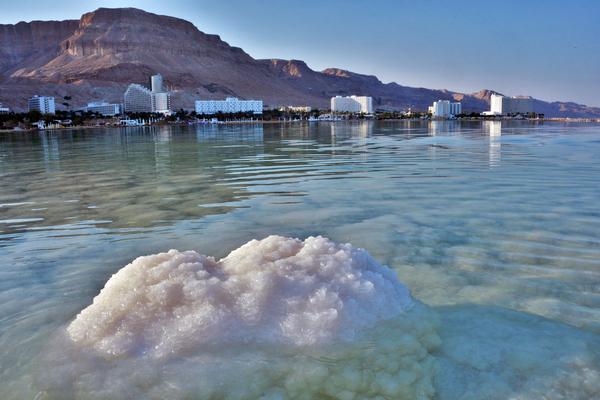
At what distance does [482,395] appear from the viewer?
13.6ft

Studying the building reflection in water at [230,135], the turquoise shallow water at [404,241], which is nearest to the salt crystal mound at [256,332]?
the turquoise shallow water at [404,241]

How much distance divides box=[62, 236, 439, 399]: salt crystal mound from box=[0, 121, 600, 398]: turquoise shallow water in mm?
466

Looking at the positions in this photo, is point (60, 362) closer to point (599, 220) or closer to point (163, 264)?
point (163, 264)

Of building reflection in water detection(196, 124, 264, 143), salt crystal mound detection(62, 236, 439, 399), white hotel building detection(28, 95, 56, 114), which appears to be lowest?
salt crystal mound detection(62, 236, 439, 399)

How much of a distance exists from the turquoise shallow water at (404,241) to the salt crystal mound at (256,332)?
1.53 ft

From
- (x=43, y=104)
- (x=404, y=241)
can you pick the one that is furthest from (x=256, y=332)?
(x=43, y=104)

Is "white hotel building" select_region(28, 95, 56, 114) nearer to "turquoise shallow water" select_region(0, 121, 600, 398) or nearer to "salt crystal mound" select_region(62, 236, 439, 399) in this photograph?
"turquoise shallow water" select_region(0, 121, 600, 398)

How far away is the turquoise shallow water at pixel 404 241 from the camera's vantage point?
477 cm

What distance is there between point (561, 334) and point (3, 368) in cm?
563

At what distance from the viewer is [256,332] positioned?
15.7 ft

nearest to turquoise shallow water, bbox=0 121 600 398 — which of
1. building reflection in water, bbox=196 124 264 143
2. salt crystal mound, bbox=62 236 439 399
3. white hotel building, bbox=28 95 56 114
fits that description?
salt crystal mound, bbox=62 236 439 399

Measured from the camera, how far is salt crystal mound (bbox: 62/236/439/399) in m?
4.20

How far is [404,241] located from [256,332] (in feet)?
15.2

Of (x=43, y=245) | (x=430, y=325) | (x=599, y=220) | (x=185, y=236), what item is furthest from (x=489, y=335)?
(x=43, y=245)
